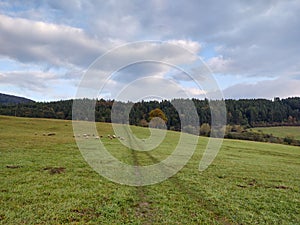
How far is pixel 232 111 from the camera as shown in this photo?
164 meters

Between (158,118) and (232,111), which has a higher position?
(232,111)

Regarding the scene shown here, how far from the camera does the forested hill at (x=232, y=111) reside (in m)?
132

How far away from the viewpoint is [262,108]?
567 ft

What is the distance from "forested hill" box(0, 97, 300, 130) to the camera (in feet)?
433

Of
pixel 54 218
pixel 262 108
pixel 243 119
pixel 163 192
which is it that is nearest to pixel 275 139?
pixel 243 119

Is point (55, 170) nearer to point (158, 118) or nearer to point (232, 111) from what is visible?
point (158, 118)

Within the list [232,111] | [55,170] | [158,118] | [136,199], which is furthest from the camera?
[232,111]

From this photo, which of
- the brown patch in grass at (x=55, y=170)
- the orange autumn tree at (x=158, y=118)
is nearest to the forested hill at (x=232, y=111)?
the orange autumn tree at (x=158, y=118)

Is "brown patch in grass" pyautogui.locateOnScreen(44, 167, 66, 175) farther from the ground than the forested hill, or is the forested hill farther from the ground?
the forested hill

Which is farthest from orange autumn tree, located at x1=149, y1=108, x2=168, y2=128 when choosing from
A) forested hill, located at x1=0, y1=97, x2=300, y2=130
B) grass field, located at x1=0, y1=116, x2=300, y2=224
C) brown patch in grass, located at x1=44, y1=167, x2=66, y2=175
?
grass field, located at x1=0, y1=116, x2=300, y2=224

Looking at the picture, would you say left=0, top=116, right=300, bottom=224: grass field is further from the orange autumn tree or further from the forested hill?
the orange autumn tree

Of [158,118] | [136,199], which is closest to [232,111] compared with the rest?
[158,118]

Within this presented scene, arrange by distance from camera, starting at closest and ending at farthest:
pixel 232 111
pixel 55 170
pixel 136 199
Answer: pixel 136 199, pixel 55 170, pixel 232 111

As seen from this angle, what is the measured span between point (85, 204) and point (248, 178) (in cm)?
1657
